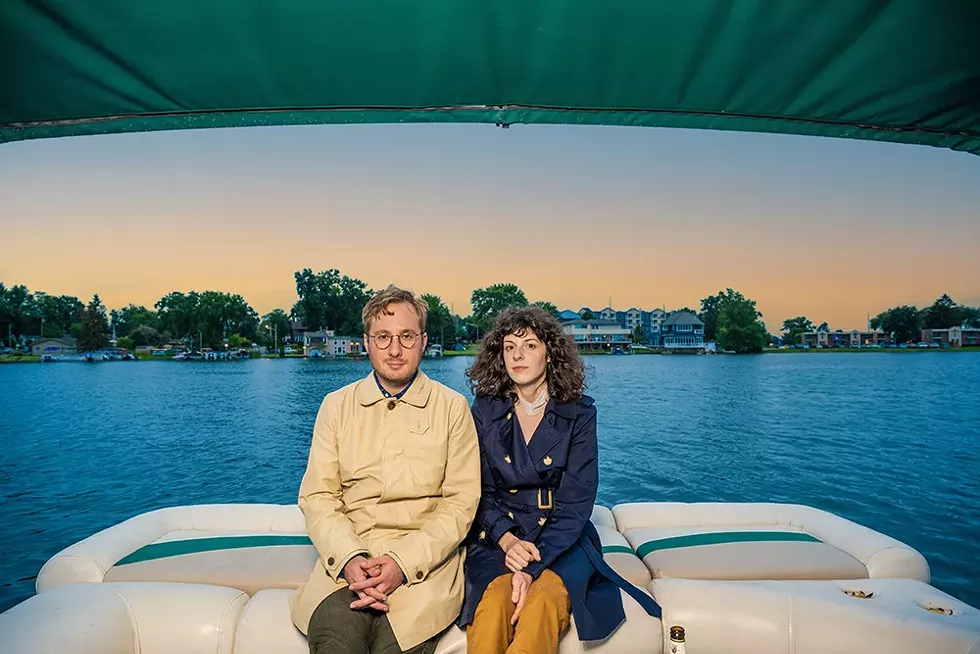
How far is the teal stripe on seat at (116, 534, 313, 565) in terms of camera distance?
2.74 metres

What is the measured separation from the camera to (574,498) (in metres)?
2.46

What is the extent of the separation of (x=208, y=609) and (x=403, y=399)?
3.57 ft

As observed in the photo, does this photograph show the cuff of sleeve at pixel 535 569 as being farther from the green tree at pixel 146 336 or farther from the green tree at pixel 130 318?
the green tree at pixel 130 318

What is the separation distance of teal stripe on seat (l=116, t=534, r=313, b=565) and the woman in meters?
1.11

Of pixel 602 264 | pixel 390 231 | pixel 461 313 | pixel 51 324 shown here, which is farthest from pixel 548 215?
pixel 51 324

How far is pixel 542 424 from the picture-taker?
256cm

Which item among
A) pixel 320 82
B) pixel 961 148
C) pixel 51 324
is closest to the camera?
pixel 320 82

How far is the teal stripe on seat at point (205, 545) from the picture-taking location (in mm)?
2744

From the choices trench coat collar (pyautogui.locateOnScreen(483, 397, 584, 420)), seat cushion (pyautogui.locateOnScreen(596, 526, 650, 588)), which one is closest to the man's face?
trench coat collar (pyautogui.locateOnScreen(483, 397, 584, 420))

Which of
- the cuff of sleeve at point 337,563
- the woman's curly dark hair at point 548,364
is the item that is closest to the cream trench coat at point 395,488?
the cuff of sleeve at point 337,563

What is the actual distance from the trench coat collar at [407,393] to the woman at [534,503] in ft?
1.20

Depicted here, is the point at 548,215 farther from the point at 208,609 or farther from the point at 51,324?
the point at 51,324

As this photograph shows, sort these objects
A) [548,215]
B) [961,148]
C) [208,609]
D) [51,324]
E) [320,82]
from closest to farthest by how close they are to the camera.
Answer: [320,82] → [961,148] → [208,609] → [548,215] → [51,324]

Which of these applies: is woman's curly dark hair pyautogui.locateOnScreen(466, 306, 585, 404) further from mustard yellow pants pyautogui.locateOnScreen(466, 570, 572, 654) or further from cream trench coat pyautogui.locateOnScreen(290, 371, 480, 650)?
mustard yellow pants pyautogui.locateOnScreen(466, 570, 572, 654)
